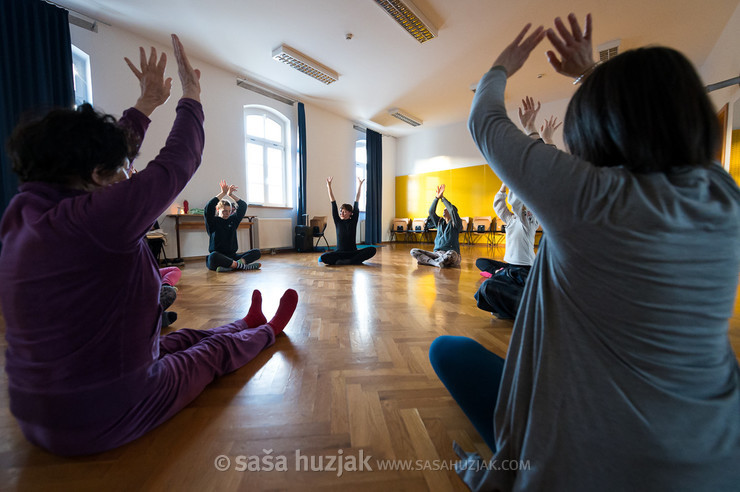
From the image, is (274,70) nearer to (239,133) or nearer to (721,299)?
(239,133)

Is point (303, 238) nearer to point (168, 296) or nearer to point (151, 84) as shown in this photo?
point (168, 296)

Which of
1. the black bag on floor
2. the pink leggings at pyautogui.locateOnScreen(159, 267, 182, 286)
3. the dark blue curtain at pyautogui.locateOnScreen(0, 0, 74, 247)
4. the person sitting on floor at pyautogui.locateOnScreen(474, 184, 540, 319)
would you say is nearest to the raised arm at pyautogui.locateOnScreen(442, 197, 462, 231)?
the person sitting on floor at pyautogui.locateOnScreen(474, 184, 540, 319)

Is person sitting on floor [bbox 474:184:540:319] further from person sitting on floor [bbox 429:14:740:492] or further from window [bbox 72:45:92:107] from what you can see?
window [bbox 72:45:92:107]

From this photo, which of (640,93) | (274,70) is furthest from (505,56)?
(274,70)

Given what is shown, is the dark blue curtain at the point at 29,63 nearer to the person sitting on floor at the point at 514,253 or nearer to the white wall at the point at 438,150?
the person sitting on floor at the point at 514,253

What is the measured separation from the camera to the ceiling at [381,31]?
3.85 m

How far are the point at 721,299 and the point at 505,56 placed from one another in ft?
2.02

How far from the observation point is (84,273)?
0.69m

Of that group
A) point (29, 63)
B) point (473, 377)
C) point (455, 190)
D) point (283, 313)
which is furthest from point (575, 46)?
point (455, 190)

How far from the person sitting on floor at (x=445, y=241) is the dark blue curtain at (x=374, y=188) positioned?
4.34 meters

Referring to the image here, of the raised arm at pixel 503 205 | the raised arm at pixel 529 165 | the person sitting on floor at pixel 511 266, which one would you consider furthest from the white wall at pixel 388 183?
the raised arm at pixel 529 165

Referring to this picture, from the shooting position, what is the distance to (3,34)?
3.25 m

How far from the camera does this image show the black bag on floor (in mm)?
6727

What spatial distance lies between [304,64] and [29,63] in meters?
3.42
